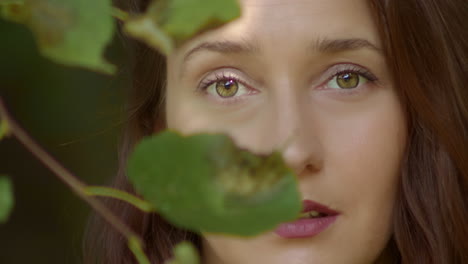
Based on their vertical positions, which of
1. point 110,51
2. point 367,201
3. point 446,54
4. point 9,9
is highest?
point 110,51

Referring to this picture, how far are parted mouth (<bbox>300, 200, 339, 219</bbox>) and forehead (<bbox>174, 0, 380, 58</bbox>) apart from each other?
9.0 inches

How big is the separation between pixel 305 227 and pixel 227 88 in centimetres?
26

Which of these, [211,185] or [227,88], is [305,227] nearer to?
[227,88]

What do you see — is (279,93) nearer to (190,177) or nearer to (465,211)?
(465,211)

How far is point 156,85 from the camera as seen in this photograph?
4.99 feet

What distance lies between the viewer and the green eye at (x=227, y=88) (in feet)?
4.27

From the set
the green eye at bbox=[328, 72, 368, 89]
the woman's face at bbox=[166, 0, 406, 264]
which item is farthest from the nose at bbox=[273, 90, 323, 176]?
the green eye at bbox=[328, 72, 368, 89]

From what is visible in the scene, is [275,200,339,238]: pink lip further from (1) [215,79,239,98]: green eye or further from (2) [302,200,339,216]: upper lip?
(1) [215,79,239,98]: green eye

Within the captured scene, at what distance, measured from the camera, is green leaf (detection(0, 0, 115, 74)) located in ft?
1.24

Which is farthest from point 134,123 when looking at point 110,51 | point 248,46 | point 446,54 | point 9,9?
point 9,9

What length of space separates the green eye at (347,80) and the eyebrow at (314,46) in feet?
0.20

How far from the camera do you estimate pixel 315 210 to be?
122 cm

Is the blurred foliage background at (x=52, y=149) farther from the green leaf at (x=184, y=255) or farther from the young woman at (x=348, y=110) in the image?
the green leaf at (x=184, y=255)

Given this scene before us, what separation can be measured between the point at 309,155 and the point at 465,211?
43cm
